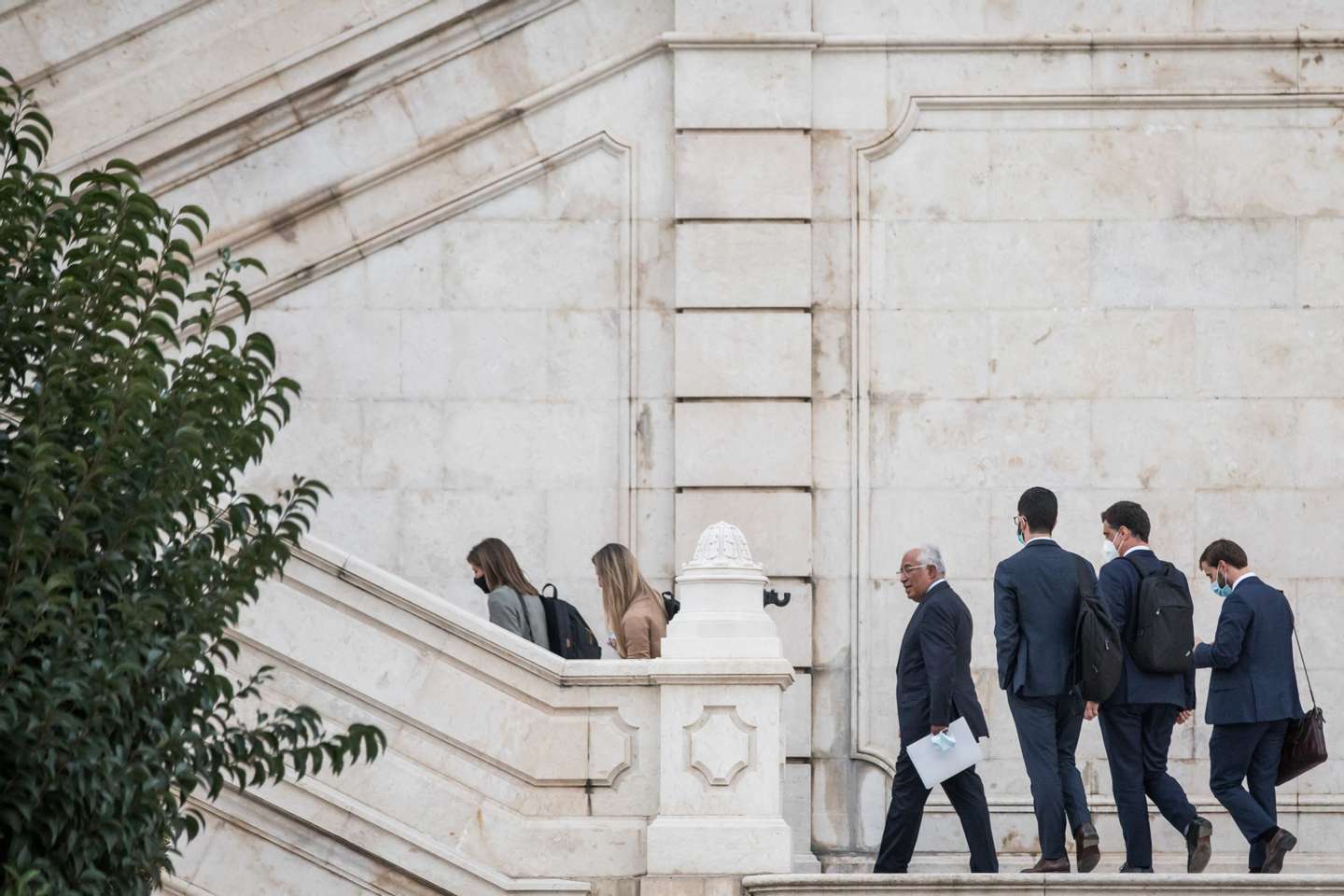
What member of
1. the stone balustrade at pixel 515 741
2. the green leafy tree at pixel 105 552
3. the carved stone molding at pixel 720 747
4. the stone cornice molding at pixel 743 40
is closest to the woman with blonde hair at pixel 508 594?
the stone balustrade at pixel 515 741

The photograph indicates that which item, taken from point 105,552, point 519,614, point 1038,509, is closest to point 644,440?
point 519,614

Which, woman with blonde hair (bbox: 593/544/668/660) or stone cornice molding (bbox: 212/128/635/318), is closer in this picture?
woman with blonde hair (bbox: 593/544/668/660)

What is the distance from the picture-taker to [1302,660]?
1294cm

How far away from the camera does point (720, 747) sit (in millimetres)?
10266

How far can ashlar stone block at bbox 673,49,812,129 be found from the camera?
1369 centimetres

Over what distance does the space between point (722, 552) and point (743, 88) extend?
4.15m

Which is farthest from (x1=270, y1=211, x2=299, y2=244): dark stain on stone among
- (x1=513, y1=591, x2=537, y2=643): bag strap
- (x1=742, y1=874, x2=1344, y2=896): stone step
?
(x1=742, y1=874, x2=1344, y2=896): stone step

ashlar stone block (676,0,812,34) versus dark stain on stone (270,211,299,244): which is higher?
ashlar stone block (676,0,812,34)

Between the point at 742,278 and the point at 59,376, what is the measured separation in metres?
7.11

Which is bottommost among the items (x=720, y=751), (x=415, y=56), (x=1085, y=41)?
(x=720, y=751)

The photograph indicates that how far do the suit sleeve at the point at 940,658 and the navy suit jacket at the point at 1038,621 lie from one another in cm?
24

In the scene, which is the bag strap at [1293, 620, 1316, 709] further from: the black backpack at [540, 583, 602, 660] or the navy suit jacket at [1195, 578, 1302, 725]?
the black backpack at [540, 583, 602, 660]

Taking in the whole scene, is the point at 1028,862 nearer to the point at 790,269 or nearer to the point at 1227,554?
the point at 1227,554

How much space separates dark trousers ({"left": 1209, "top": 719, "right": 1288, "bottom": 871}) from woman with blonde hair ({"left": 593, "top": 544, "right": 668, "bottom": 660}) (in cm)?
293
